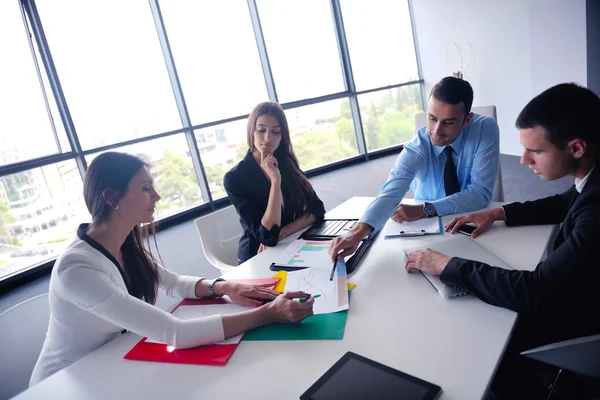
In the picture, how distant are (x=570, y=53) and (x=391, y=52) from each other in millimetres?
2804

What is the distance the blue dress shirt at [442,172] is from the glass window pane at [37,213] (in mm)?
3186

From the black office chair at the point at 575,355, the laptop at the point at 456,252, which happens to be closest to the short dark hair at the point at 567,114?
the laptop at the point at 456,252

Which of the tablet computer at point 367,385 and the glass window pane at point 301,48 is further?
the glass window pane at point 301,48

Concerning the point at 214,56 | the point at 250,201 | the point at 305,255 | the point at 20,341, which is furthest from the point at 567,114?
the point at 214,56

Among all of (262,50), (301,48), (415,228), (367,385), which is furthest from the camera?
(301,48)

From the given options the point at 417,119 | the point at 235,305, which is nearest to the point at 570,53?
the point at 417,119

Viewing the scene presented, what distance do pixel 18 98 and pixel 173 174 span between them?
5.82ft

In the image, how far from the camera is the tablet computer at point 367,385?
827 millimetres

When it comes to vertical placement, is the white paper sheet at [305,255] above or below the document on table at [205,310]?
above

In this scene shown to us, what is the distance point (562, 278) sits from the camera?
40.3 inches

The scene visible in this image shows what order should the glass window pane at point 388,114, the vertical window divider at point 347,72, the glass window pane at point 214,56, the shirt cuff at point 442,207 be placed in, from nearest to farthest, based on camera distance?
the shirt cuff at point 442,207, the glass window pane at point 214,56, the vertical window divider at point 347,72, the glass window pane at point 388,114

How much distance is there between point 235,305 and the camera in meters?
1.35

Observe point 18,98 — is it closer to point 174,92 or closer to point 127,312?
point 174,92

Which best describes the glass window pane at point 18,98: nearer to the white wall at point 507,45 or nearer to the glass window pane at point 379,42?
the glass window pane at point 379,42
